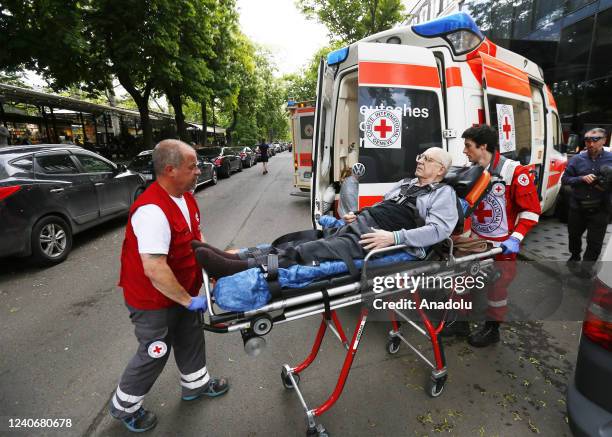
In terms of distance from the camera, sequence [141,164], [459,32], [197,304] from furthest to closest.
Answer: [141,164], [459,32], [197,304]

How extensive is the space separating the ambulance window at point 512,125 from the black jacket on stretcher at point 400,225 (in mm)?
1759

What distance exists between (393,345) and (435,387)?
539 millimetres

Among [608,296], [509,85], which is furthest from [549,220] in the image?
[608,296]

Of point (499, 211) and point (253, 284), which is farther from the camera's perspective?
point (499, 211)

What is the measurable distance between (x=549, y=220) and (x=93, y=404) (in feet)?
26.2

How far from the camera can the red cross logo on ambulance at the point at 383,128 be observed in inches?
115

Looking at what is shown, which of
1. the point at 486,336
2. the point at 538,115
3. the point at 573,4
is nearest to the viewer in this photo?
the point at 486,336

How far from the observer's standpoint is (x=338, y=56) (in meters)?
3.53

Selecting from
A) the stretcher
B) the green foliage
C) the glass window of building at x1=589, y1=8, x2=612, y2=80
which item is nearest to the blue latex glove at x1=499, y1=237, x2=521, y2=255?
the stretcher

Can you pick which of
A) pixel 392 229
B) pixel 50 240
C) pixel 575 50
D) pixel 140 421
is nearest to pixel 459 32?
pixel 392 229

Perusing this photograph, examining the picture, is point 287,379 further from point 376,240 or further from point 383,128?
point 383,128

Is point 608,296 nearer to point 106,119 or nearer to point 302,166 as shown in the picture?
point 302,166

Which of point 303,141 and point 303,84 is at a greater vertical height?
point 303,84

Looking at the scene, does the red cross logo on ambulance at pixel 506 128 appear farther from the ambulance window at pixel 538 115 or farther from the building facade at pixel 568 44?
the building facade at pixel 568 44
